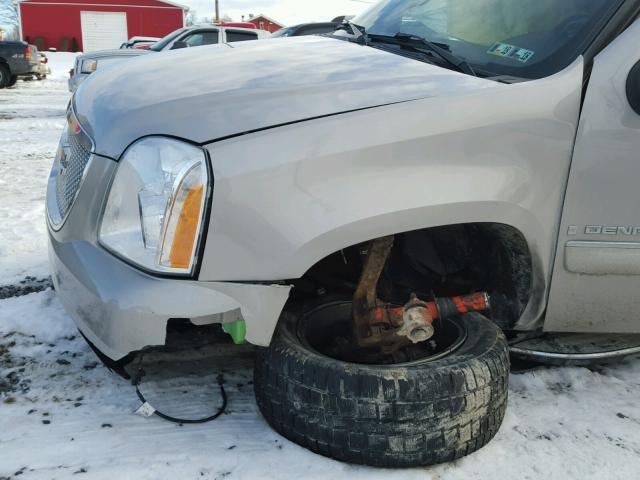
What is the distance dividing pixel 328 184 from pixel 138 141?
61 cm

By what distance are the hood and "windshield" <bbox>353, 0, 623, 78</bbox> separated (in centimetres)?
24

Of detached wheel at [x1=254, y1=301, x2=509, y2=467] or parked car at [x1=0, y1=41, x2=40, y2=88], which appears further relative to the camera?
parked car at [x1=0, y1=41, x2=40, y2=88]

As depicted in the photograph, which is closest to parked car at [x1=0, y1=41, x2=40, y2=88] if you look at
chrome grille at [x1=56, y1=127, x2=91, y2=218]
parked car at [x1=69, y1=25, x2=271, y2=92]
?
parked car at [x1=69, y1=25, x2=271, y2=92]

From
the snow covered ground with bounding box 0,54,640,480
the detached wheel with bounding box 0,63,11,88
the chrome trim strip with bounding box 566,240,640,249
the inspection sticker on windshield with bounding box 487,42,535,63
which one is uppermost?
the inspection sticker on windshield with bounding box 487,42,535,63

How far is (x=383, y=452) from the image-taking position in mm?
1953

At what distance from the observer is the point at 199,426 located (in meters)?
2.20

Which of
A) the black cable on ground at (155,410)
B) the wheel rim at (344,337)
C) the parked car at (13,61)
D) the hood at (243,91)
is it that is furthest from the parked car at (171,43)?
the black cable on ground at (155,410)

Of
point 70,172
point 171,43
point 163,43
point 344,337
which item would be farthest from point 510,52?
point 163,43

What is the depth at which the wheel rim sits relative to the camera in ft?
7.73

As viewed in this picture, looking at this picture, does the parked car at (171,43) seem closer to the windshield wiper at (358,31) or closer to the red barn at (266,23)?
the windshield wiper at (358,31)

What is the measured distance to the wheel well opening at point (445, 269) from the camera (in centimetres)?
227

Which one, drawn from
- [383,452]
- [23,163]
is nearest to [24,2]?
[23,163]

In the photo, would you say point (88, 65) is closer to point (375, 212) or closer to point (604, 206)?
point (375, 212)

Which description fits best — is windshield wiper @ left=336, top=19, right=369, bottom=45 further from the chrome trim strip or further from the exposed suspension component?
the chrome trim strip
